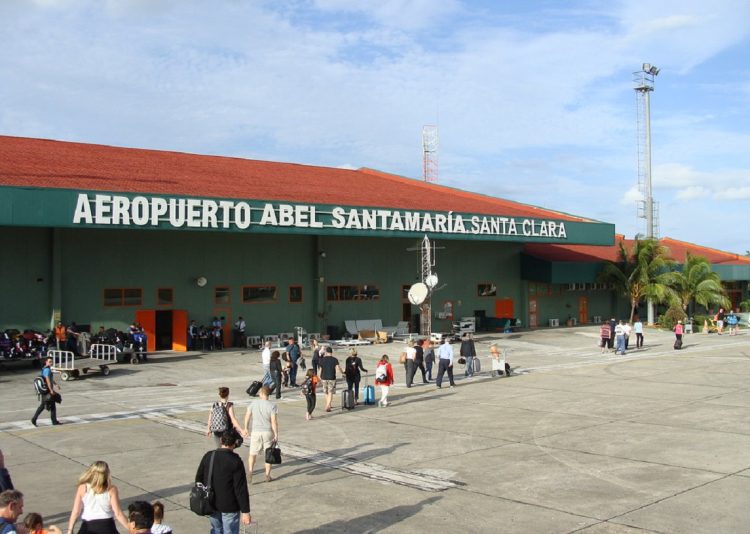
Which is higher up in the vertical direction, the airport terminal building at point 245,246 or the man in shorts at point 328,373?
the airport terminal building at point 245,246

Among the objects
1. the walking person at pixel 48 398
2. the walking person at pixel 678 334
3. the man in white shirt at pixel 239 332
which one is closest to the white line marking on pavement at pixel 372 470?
the walking person at pixel 48 398

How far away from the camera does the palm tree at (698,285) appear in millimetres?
49344

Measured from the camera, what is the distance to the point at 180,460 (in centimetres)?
1332

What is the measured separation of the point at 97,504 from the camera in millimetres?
7230

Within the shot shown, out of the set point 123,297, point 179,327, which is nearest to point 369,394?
point 179,327

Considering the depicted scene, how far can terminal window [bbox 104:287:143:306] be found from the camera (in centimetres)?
3203

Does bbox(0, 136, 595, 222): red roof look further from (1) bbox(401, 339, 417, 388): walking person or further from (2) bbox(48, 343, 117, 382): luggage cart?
(1) bbox(401, 339, 417, 388): walking person

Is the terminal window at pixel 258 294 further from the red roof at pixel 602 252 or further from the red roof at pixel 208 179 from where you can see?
the red roof at pixel 602 252

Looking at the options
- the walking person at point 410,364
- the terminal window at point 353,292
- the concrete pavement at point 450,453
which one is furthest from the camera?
the terminal window at point 353,292

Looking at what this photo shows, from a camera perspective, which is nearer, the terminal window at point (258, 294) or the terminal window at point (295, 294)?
the terminal window at point (258, 294)

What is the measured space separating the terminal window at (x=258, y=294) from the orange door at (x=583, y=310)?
77.4 feet

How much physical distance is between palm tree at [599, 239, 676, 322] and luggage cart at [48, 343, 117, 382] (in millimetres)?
32909

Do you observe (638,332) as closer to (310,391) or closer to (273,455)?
(310,391)

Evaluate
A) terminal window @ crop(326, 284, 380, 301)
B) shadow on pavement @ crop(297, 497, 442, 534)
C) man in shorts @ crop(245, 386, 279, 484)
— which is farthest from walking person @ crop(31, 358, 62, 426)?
terminal window @ crop(326, 284, 380, 301)
